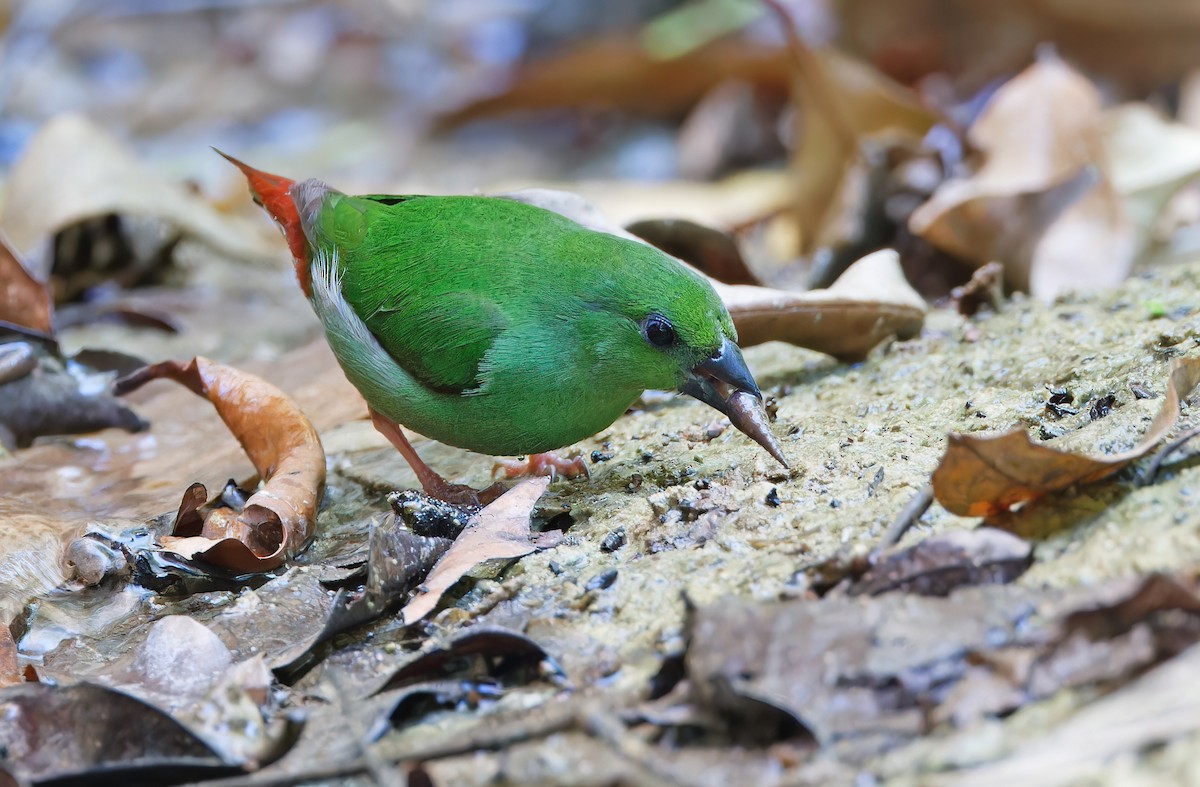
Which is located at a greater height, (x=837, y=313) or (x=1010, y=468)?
(x=1010, y=468)

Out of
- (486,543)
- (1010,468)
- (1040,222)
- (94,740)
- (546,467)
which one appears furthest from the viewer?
(1040,222)

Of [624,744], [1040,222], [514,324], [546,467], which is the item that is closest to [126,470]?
[546,467]

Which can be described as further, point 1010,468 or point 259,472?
point 259,472

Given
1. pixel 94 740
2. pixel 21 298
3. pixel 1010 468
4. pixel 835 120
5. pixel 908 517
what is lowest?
pixel 21 298

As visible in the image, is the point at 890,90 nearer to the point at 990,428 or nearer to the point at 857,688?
the point at 990,428

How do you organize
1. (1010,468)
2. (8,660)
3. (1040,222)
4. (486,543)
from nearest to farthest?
(1010,468) < (8,660) < (486,543) < (1040,222)

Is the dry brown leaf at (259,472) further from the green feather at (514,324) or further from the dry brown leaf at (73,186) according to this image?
the dry brown leaf at (73,186)

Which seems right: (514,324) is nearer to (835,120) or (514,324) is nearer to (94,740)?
(94,740)

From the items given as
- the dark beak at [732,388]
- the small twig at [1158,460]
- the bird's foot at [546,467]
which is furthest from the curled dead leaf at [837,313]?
the small twig at [1158,460]
